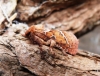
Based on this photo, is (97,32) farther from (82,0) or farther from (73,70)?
(73,70)

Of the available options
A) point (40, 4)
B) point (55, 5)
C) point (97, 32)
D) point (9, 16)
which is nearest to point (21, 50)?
point (9, 16)

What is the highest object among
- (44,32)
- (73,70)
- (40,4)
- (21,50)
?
(40,4)

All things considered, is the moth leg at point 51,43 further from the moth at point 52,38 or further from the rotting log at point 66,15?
the rotting log at point 66,15

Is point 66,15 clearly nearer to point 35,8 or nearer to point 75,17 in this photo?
point 75,17

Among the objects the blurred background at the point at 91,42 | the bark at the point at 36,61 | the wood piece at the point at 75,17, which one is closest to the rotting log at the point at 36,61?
the bark at the point at 36,61

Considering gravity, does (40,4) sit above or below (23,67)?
above

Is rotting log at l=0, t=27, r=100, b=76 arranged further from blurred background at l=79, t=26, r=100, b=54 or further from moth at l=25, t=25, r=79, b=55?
blurred background at l=79, t=26, r=100, b=54
